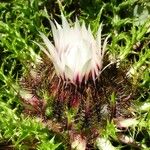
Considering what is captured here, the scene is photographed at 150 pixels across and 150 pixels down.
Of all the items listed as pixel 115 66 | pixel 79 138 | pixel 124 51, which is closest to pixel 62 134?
pixel 79 138

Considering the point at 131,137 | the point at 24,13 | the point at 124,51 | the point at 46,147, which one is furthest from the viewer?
the point at 24,13

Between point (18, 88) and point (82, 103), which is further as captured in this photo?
point (18, 88)

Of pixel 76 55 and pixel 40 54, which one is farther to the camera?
pixel 40 54

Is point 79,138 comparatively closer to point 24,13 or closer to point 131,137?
point 131,137

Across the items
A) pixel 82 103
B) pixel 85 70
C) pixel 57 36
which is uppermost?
pixel 57 36
